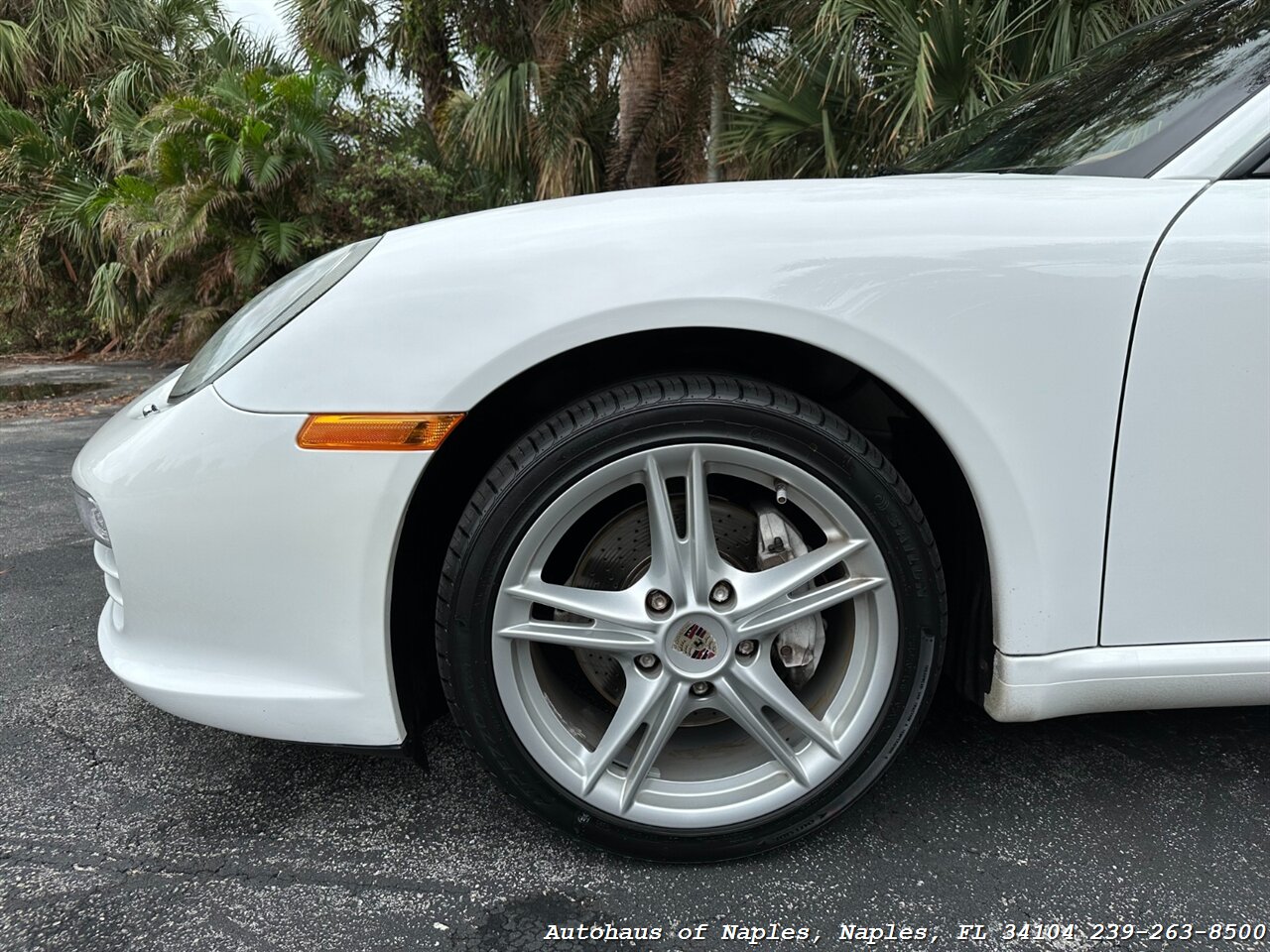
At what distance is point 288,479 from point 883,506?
0.93 m

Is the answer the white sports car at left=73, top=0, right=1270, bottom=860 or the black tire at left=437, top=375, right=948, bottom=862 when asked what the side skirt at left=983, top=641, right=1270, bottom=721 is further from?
the black tire at left=437, top=375, right=948, bottom=862

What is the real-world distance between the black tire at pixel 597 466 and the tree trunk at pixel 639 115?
5.90m

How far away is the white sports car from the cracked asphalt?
0.39 feet

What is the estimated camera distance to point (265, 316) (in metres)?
1.52

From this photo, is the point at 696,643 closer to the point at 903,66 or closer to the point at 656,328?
the point at 656,328

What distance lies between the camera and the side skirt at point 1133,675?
4.40ft

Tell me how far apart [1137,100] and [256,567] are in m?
1.80

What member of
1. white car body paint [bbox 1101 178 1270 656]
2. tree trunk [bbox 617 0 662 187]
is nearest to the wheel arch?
white car body paint [bbox 1101 178 1270 656]

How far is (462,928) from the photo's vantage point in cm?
130

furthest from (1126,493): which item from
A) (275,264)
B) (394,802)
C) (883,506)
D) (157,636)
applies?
(275,264)

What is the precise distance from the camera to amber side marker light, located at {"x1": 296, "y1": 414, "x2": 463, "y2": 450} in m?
1.28

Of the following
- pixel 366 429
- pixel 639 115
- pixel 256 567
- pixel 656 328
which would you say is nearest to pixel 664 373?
pixel 656 328

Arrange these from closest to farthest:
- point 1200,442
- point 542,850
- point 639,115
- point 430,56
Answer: point 1200,442 < point 542,850 < point 639,115 < point 430,56

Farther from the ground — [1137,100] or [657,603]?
[1137,100]
